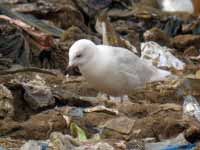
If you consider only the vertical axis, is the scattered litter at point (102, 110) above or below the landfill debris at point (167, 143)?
above

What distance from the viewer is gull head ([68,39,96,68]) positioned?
24.3 feet

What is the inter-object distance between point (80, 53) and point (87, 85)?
150cm

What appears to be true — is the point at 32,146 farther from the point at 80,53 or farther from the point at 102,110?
the point at 80,53

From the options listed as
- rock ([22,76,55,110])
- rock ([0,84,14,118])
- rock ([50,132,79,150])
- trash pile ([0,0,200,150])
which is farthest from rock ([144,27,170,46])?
rock ([50,132,79,150])

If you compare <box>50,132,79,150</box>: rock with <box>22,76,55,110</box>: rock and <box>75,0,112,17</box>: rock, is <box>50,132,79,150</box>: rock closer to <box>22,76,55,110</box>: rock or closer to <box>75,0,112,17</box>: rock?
<box>22,76,55,110</box>: rock

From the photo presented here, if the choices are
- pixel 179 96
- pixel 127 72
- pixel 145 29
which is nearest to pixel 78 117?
pixel 127 72

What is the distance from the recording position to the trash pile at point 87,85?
6.09 m

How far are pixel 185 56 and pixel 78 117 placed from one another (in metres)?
5.46

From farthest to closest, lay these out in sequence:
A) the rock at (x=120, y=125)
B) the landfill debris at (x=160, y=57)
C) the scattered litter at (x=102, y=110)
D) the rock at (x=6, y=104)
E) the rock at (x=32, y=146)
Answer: the landfill debris at (x=160, y=57)
the scattered litter at (x=102, y=110)
the rock at (x=6, y=104)
the rock at (x=120, y=125)
the rock at (x=32, y=146)

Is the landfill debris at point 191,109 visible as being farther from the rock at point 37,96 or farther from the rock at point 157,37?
the rock at point 157,37

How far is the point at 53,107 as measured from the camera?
287 inches

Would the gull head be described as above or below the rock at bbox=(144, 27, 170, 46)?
above

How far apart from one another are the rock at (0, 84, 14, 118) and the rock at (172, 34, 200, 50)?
21.8ft

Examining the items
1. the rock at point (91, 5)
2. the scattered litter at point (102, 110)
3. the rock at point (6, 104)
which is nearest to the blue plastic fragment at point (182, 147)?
the scattered litter at point (102, 110)
